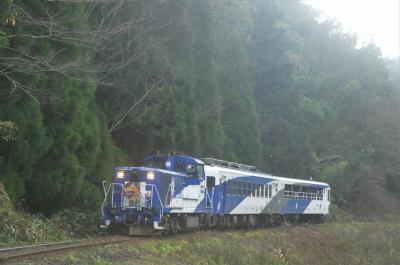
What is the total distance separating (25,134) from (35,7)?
3.79m

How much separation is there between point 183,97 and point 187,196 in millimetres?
7200

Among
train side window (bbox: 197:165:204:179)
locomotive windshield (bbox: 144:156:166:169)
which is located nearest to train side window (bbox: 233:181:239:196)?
train side window (bbox: 197:165:204:179)

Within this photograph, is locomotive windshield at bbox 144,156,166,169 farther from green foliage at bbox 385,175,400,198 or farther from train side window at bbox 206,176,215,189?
green foliage at bbox 385,175,400,198

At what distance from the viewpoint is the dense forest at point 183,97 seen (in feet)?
49.8

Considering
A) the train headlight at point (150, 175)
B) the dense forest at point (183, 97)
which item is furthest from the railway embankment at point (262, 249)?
the dense forest at point (183, 97)

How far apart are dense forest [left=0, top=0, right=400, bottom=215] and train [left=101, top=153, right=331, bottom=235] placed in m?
1.56

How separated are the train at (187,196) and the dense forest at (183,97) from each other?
5.13 ft

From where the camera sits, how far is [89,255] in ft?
38.0

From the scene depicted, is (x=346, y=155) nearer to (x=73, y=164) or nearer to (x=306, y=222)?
(x=306, y=222)

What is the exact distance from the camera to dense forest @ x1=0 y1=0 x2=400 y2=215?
49.8 ft

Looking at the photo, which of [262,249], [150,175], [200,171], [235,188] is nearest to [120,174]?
[150,175]

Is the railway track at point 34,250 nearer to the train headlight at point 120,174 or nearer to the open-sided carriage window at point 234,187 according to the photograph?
the train headlight at point 120,174

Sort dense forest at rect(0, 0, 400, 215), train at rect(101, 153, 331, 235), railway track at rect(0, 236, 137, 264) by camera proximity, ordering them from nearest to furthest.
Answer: railway track at rect(0, 236, 137, 264) → dense forest at rect(0, 0, 400, 215) → train at rect(101, 153, 331, 235)

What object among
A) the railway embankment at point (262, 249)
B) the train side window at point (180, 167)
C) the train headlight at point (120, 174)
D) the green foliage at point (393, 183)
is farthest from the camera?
the green foliage at point (393, 183)
